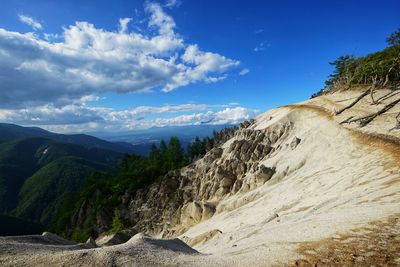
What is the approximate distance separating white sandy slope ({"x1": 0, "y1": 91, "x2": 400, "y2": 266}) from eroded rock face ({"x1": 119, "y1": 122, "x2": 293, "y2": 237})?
278cm

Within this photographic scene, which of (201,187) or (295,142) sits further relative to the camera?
(201,187)

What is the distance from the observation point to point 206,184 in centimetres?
6638

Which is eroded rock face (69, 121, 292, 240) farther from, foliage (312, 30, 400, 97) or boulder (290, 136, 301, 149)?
foliage (312, 30, 400, 97)

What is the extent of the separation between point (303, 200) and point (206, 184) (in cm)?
3721

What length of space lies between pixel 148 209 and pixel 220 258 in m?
69.4

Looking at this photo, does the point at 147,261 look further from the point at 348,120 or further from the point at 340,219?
the point at 348,120

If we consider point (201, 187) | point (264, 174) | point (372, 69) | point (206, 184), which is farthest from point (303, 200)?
point (372, 69)

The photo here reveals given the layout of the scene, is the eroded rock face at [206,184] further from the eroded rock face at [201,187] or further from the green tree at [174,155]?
the green tree at [174,155]

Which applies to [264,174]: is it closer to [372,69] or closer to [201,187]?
[201,187]

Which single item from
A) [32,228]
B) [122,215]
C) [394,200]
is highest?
[394,200]

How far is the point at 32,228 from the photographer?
530 ft

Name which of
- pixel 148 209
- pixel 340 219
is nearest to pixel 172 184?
pixel 148 209

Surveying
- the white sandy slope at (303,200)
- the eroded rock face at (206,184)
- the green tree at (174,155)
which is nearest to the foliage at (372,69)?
the white sandy slope at (303,200)

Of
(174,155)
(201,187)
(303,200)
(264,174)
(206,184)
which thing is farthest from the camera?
(174,155)
